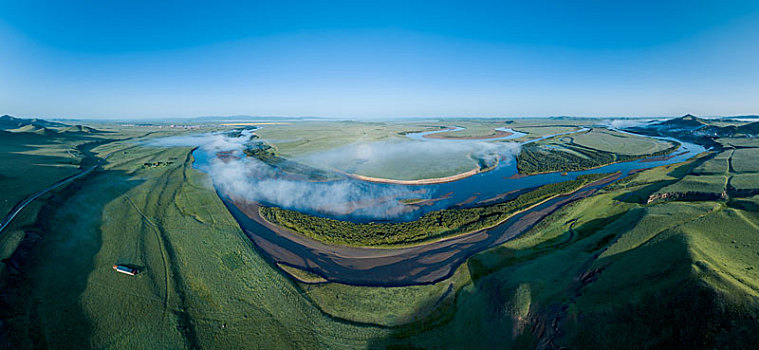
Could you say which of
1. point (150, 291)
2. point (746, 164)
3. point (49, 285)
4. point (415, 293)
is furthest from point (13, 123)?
point (746, 164)

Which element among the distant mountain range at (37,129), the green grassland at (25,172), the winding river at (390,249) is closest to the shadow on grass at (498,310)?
the winding river at (390,249)

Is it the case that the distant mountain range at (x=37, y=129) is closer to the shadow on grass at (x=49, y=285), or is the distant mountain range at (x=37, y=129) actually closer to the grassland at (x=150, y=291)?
the shadow on grass at (x=49, y=285)

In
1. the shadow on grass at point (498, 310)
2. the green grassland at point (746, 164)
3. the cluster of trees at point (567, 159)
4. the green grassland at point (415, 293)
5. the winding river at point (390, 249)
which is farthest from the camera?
the cluster of trees at point (567, 159)

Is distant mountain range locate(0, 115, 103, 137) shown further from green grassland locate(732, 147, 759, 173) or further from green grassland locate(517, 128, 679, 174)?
green grassland locate(732, 147, 759, 173)

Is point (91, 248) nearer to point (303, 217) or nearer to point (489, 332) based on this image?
point (303, 217)

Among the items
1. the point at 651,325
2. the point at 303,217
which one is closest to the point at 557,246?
the point at 651,325

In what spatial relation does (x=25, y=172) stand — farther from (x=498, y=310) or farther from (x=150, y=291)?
(x=498, y=310)
